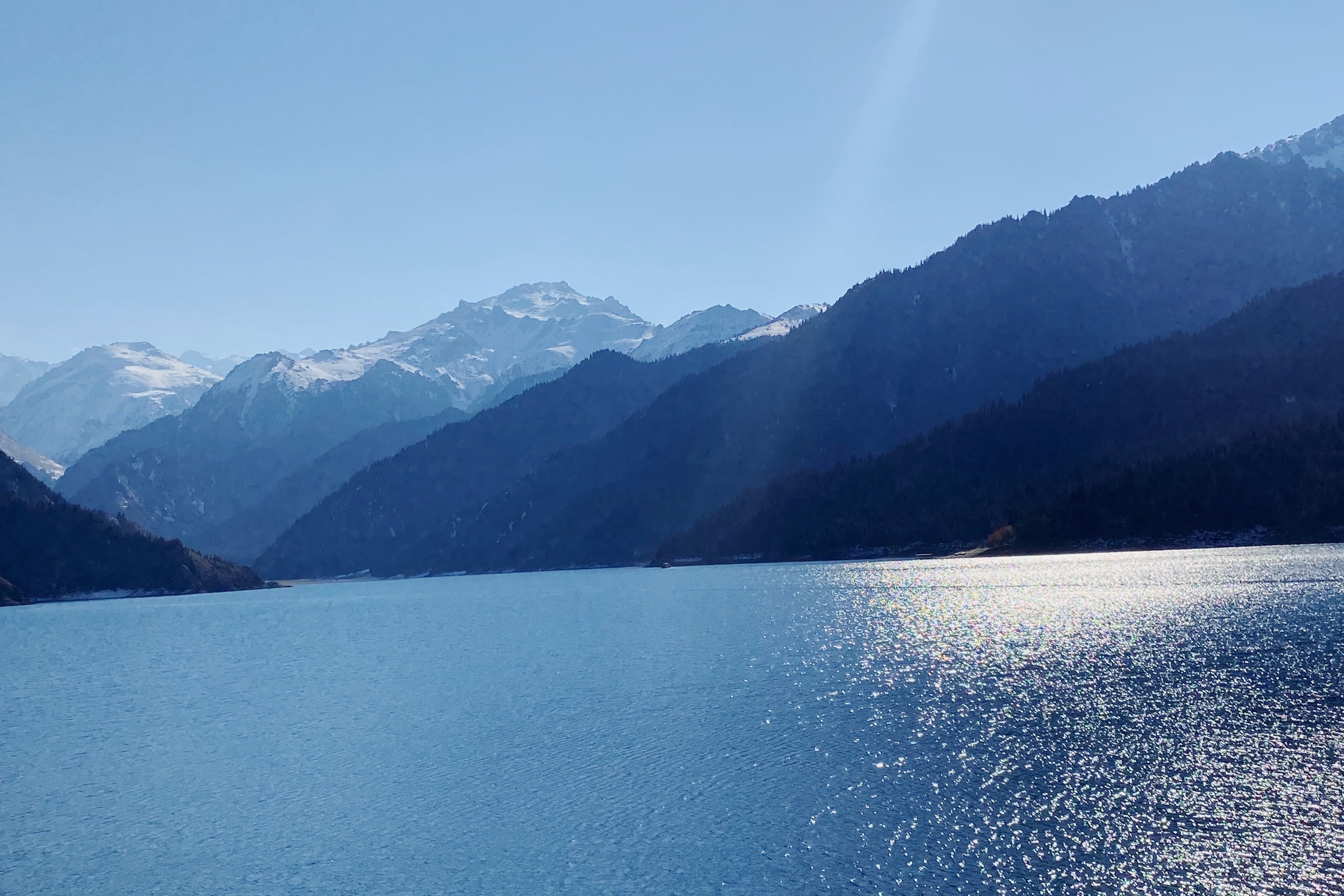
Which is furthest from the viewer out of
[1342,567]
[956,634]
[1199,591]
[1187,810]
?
[1342,567]

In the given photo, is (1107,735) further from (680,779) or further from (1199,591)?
(1199,591)

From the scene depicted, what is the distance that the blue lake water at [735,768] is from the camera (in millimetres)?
40344

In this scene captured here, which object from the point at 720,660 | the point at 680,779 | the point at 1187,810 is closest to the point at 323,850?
the point at 680,779

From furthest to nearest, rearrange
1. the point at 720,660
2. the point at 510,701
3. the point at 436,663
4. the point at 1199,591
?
the point at 1199,591
the point at 436,663
the point at 720,660
the point at 510,701

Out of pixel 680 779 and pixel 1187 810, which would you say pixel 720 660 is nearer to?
pixel 680 779

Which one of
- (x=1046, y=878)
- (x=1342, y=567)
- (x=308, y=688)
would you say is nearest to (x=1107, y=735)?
(x=1046, y=878)

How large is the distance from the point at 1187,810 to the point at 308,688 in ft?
259

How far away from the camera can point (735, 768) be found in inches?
2178

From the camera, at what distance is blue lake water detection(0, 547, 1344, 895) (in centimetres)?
4034

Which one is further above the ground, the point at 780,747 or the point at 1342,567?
the point at 1342,567

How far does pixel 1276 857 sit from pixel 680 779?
2678 cm

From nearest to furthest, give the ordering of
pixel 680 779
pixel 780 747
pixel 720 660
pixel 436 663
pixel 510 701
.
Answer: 1. pixel 680 779
2. pixel 780 747
3. pixel 510 701
4. pixel 720 660
5. pixel 436 663

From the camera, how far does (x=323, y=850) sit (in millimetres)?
46938

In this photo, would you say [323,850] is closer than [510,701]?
Yes
